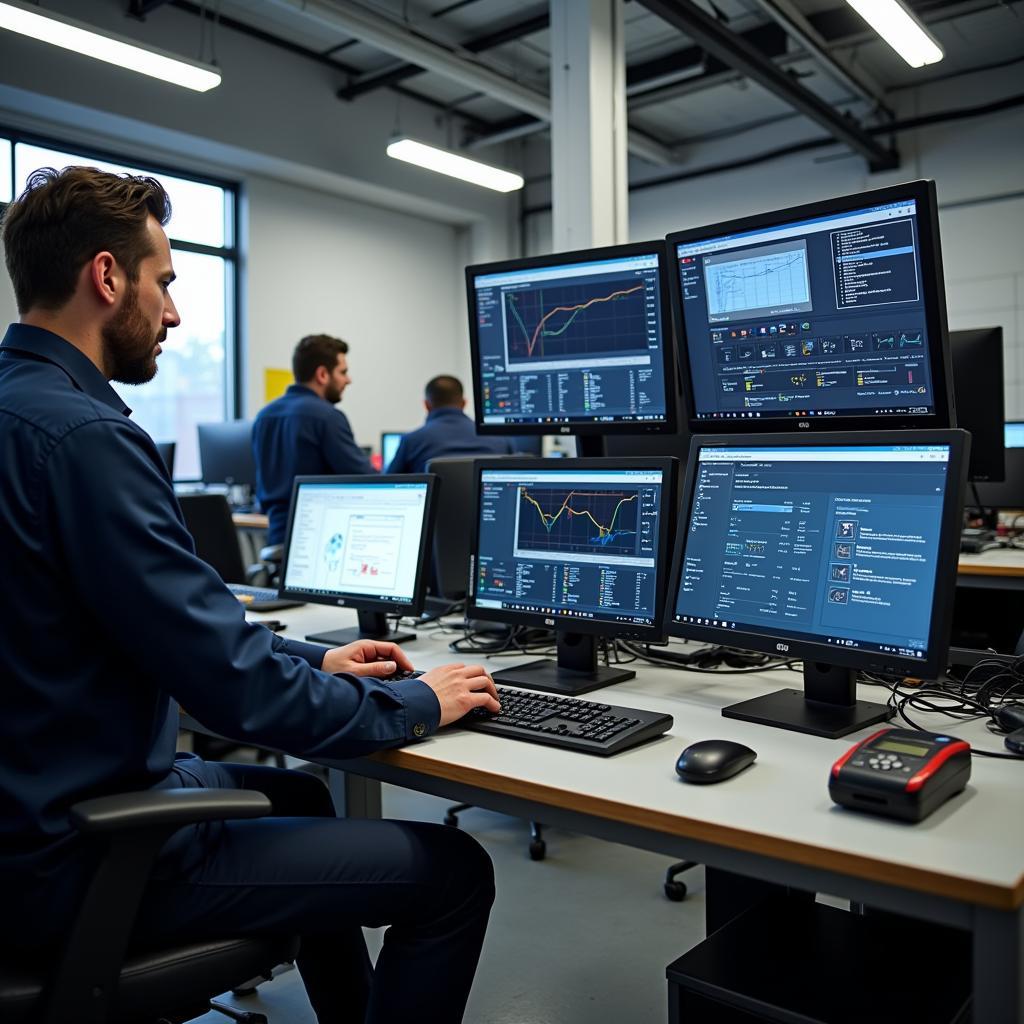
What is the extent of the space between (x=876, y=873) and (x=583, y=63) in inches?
167

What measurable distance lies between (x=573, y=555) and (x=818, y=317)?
57cm

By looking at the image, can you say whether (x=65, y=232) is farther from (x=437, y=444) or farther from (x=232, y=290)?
(x=232, y=290)

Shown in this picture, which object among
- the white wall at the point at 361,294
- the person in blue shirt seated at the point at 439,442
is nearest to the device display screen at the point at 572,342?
the person in blue shirt seated at the point at 439,442

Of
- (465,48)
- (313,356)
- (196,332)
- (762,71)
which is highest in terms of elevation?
(465,48)

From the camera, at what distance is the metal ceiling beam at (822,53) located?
521cm

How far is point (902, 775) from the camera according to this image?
1.03m

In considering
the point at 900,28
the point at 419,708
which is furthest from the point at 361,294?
the point at 419,708

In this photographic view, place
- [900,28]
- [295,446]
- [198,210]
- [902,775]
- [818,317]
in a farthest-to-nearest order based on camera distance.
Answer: [198,210] → [900,28] → [295,446] → [818,317] → [902,775]

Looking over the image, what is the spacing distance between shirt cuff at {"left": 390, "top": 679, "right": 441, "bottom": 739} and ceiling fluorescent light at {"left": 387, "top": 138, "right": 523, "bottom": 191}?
494 centimetres

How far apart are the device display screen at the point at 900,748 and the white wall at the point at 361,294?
19.6 ft

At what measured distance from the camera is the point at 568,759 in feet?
4.20

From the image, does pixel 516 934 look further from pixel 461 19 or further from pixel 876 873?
pixel 461 19

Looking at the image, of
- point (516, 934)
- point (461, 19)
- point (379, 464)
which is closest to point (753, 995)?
point (516, 934)

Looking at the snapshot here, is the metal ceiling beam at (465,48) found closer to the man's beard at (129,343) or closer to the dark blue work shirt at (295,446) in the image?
the dark blue work shirt at (295,446)
